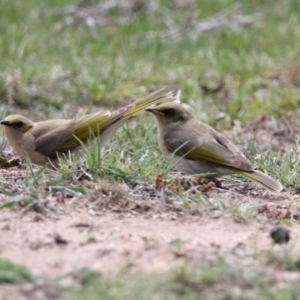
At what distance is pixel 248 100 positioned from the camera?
10.9 m

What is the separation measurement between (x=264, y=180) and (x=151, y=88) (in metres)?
4.05

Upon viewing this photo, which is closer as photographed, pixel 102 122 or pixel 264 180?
pixel 264 180

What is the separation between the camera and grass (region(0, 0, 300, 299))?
479 centimetres

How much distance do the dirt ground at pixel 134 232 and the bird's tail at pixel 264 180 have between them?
4.3 inches

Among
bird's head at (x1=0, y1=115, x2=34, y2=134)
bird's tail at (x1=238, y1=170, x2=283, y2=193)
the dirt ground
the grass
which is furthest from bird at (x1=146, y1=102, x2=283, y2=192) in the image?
bird's head at (x1=0, y1=115, x2=34, y2=134)

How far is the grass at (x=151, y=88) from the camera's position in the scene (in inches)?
189

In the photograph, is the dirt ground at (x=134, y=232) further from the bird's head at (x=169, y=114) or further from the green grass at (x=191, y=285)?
the bird's head at (x=169, y=114)

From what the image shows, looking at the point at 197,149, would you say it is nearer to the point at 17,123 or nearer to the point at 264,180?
the point at 264,180

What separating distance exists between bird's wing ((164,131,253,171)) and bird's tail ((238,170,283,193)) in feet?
0.27

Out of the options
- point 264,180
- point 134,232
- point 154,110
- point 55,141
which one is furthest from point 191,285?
point 154,110

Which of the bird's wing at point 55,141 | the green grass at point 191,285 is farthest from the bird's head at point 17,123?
the green grass at point 191,285

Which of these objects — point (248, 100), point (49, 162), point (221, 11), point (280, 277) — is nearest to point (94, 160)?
point (49, 162)

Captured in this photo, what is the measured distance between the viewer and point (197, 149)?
298 inches

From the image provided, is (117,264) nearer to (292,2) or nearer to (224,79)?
(224,79)
